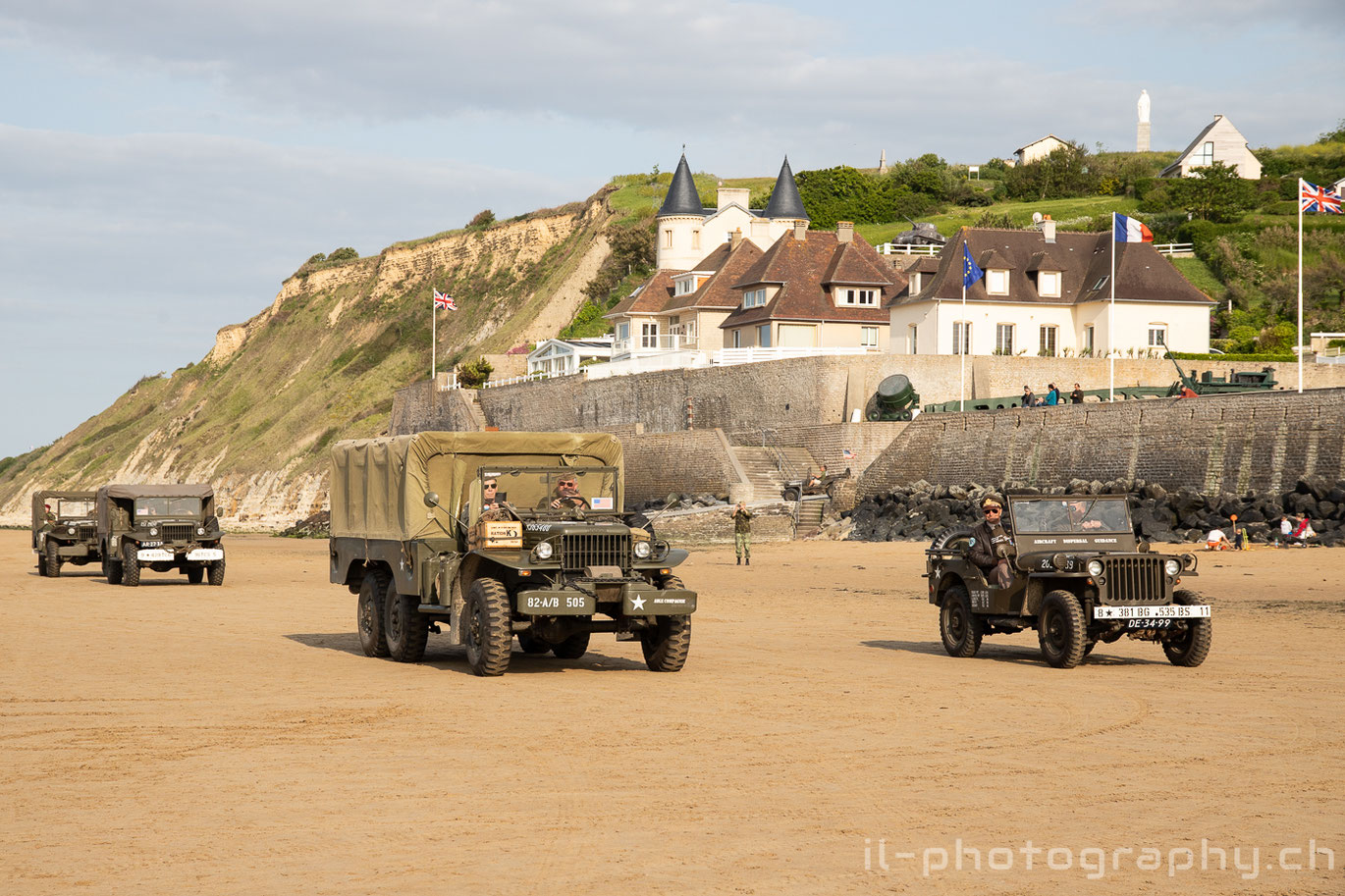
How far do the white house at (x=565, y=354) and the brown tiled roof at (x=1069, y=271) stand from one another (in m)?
24.6

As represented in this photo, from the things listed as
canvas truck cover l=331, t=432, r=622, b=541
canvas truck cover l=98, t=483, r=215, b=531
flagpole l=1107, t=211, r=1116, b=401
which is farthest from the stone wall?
canvas truck cover l=331, t=432, r=622, b=541

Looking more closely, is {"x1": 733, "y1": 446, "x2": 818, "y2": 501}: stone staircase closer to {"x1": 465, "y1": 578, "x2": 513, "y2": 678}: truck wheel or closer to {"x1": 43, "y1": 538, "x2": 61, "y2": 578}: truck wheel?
{"x1": 43, "y1": 538, "x2": 61, "y2": 578}: truck wheel

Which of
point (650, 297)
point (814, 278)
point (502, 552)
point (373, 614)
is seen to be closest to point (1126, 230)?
point (814, 278)

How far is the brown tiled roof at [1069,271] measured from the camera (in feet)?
182

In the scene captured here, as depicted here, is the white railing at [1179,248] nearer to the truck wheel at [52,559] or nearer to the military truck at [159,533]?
the military truck at [159,533]

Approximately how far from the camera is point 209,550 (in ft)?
95.8

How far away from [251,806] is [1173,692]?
8100 millimetres

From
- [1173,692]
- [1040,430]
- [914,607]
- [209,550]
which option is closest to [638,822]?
[1173,692]

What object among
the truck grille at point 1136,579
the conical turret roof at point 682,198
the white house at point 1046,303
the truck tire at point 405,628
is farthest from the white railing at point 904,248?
the truck tire at point 405,628

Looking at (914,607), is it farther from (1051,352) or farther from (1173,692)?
(1051,352)

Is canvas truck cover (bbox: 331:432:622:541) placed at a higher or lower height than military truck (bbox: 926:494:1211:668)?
higher

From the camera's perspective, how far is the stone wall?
109ft

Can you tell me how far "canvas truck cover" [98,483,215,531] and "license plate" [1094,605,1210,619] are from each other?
21344mm

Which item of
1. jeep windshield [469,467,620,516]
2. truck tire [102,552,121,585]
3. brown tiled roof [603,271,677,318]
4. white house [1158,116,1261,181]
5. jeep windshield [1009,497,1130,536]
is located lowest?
truck tire [102,552,121,585]
